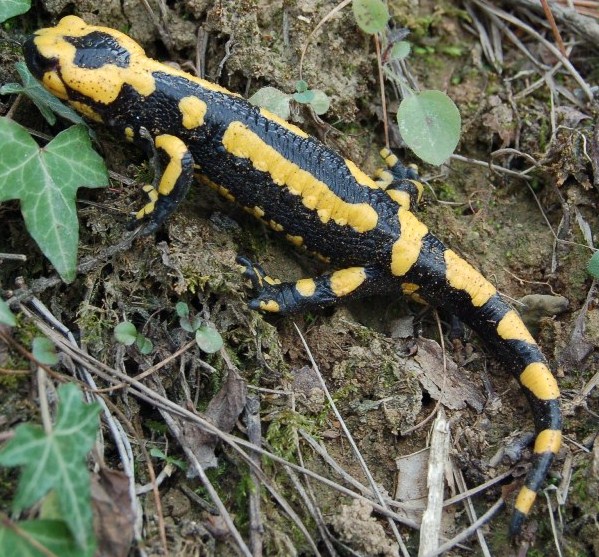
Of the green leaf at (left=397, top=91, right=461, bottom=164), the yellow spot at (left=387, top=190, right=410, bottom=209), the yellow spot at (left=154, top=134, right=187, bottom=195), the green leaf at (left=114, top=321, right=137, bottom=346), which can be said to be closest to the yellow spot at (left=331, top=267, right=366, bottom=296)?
→ the yellow spot at (left=387, top=190, right=410, bottom=209)

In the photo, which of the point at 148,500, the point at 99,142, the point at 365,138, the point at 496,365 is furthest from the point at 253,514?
the point at 365,138

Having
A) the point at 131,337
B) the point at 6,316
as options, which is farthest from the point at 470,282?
the point at 6,316

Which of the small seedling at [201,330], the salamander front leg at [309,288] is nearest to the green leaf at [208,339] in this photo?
the small seedling at [201,330]

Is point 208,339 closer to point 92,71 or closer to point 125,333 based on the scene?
point 125,333

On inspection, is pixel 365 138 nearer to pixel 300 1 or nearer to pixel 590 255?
pixel 300 1

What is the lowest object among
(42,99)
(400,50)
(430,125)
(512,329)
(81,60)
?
(512,329)
